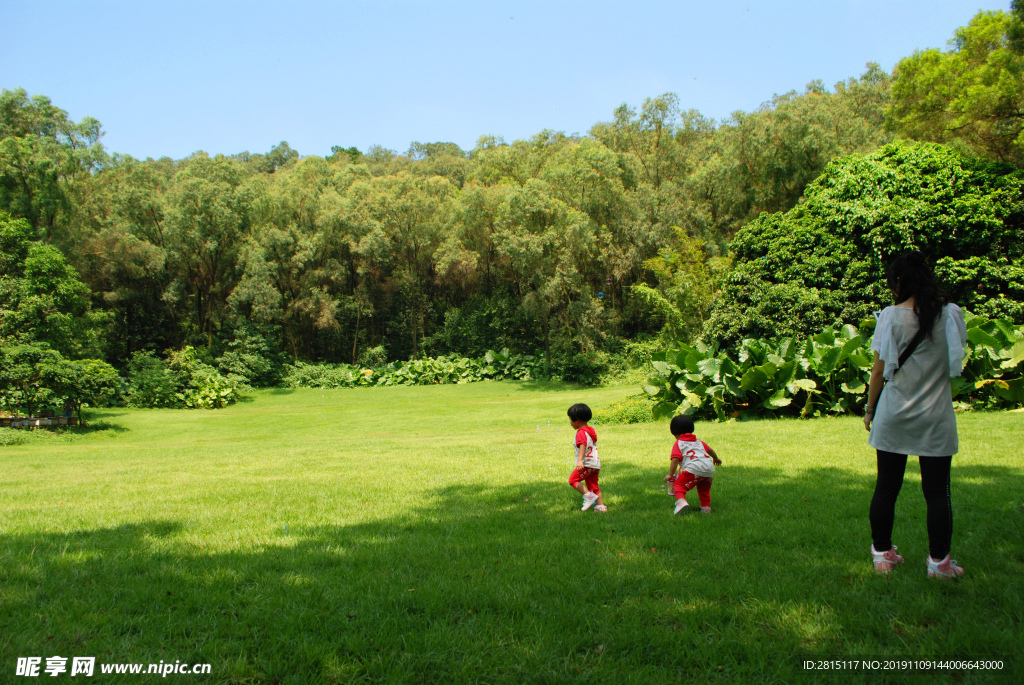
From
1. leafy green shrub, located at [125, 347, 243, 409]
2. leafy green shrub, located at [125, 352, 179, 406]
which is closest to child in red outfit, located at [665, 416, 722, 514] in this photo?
leafy green shrub, located at [125, 347, 243, 409]

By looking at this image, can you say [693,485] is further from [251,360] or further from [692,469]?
[251,360]

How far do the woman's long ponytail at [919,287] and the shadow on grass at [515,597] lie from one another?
1371mm

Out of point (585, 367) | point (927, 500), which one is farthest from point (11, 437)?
point (585, 367)

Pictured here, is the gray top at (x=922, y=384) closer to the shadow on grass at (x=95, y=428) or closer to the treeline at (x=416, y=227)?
the shadow on grass at (x=95, y=428)

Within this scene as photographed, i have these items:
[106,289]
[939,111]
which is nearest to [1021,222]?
[939,111]

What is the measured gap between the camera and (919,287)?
11.0 feet

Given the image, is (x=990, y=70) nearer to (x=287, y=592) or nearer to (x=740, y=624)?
(x=740, y=624)

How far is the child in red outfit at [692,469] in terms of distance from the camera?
4871 millimetres

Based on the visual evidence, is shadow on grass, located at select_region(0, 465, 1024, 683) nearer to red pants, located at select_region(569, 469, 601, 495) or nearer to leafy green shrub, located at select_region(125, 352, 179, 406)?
red pants, located at select_region(569, 469, 601, 495)

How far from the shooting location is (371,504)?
558cm

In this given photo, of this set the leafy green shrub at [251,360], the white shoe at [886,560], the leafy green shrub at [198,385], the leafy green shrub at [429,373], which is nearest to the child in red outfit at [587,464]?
the white shoe at [886,560]

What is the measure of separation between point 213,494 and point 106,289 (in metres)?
29.4

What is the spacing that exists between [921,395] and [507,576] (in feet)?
7.84

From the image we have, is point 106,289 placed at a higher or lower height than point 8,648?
higher
